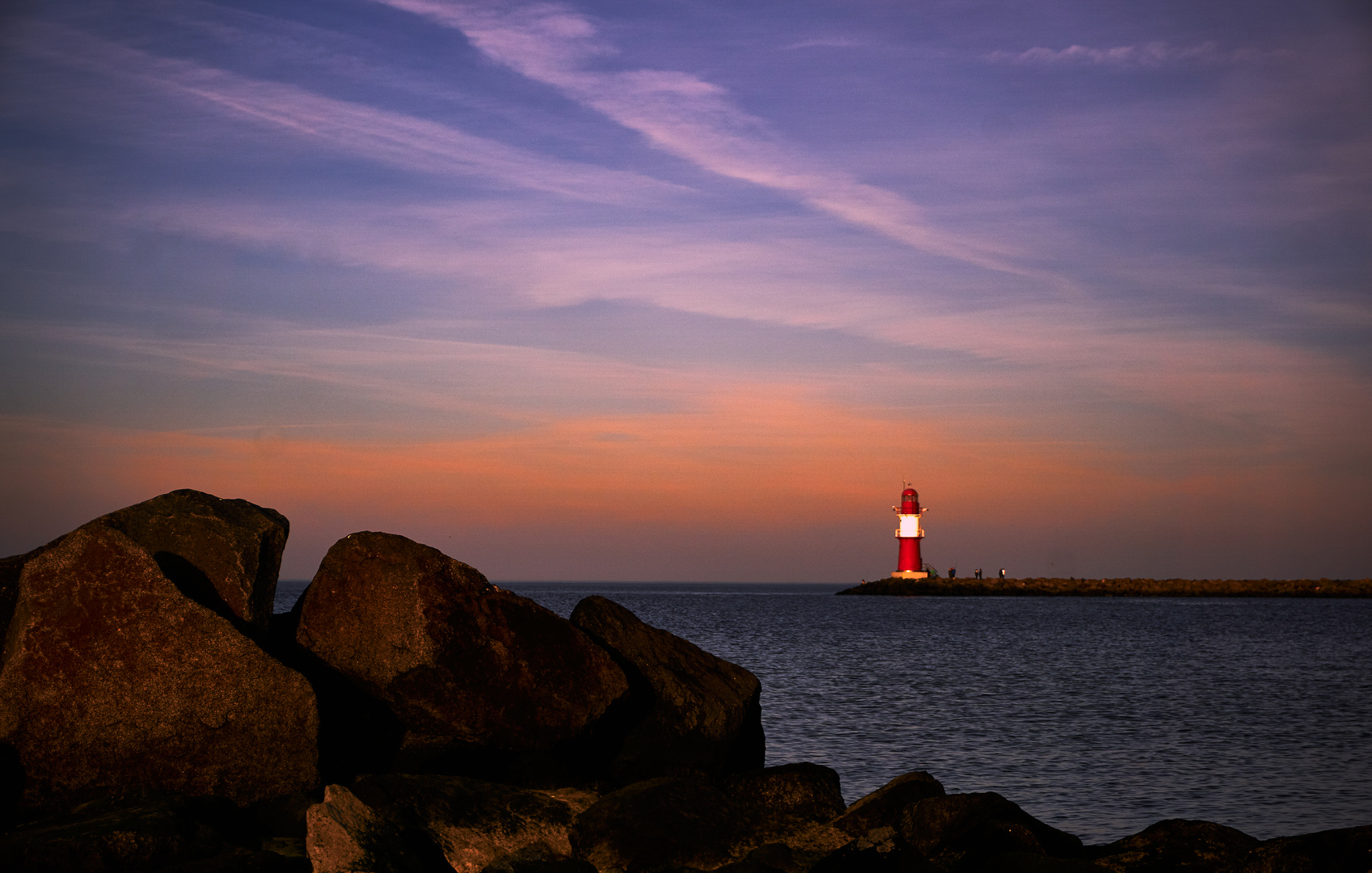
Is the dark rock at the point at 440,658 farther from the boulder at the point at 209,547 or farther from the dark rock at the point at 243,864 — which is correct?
the dark rock at the point at 243,864

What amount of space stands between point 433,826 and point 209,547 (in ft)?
13.2

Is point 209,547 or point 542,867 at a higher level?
point 209,547

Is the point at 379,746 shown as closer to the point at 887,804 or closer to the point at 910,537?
the point at 887,804

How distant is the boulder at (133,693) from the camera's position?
1012 cm

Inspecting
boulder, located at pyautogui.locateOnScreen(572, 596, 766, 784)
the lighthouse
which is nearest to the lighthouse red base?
the lighthouse

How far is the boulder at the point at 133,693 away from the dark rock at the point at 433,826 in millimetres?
1445

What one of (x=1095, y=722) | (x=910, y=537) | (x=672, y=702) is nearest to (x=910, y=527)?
(x=910, y=537)

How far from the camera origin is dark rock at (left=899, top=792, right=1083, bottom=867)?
1023cm

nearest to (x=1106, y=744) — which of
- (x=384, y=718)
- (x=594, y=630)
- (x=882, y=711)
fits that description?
(x=882, y=711)

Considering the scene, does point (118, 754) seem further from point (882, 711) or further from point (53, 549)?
point (882, 711)

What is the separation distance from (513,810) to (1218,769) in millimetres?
13381

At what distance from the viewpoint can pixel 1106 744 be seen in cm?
2084

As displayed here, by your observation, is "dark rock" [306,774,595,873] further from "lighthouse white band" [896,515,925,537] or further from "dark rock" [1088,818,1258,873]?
"lighthouse white band" [896,515,925,537]

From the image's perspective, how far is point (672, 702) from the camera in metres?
13.4
